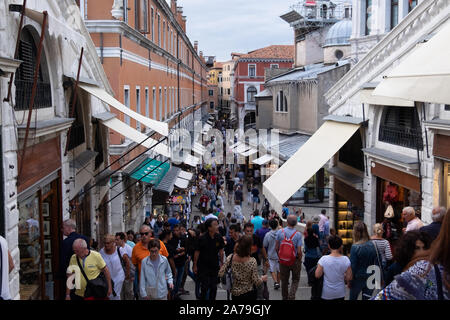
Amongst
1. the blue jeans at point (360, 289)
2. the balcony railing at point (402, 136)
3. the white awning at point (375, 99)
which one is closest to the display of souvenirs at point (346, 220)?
the balcony railing at point (402, 136)

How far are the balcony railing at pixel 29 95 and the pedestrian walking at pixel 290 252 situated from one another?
14.1ft

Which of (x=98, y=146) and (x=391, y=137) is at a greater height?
(x=391, y=137)

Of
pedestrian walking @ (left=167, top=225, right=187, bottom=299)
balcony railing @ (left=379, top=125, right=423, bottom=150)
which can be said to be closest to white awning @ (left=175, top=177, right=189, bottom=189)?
balcony railing @ (left=379, top=125, right=423, bottom=150)

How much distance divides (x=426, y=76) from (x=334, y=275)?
264 centimetres

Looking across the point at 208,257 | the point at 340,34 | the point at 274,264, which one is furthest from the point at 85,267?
the point at 340,34

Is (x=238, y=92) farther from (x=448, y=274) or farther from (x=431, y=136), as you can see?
(x=448, y=274)

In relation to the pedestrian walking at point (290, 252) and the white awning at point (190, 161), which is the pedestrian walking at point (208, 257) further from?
the white awning at point (190, 161)

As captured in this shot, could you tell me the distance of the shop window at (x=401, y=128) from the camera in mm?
10608

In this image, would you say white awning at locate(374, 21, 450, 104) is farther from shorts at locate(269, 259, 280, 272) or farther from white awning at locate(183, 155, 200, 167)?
white awning at locate(183, 155, 200, 167)

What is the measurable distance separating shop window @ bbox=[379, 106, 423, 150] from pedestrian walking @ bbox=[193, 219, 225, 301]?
14.6 ft

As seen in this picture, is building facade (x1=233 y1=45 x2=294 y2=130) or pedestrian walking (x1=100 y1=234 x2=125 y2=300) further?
building facade (x1=233 y1=45 x2=294 y2=130)

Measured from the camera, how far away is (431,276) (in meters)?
3.04

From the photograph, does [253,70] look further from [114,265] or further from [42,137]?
[114,265]

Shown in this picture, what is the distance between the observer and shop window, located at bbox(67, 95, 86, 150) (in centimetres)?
1116
